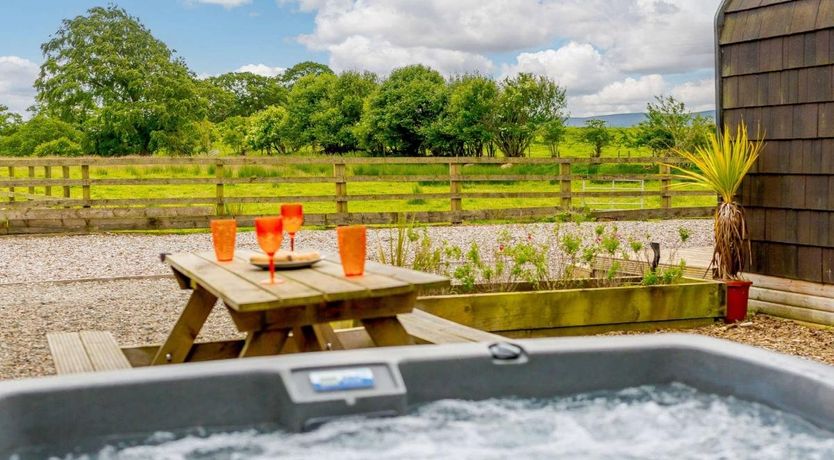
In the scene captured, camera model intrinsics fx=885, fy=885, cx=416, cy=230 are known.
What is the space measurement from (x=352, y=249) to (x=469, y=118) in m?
25.1

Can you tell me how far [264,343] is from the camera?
2.79m

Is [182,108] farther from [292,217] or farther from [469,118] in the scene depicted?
[292,217]

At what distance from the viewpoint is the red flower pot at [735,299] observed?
4.98 m

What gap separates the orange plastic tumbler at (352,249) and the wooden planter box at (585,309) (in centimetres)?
155

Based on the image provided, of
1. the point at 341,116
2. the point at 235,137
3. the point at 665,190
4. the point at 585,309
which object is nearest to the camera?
the point at 585,309

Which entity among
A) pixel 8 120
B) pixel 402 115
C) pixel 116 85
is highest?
pixel 116 85

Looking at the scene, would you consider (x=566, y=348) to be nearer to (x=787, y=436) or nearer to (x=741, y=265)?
(x=787, y=436)

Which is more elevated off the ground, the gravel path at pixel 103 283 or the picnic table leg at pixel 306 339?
the picnic table leg at pixel 306 339

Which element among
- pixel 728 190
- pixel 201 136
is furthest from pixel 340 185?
pixel 201 136

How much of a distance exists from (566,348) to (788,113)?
3.05 meters

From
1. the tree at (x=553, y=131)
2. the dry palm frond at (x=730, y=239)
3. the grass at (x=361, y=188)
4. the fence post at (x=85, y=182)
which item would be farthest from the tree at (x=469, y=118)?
the dry palm frond at (x=730, y=239)

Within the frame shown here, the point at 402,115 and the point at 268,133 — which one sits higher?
the point at 268,133

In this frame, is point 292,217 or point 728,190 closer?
point 292,217

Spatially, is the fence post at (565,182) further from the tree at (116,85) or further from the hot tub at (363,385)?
the tree at (116,85)
